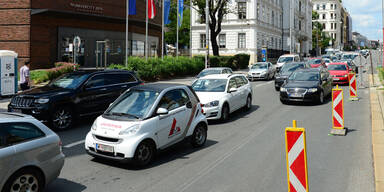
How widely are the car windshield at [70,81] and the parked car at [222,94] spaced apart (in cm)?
393

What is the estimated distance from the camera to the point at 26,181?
5.31m

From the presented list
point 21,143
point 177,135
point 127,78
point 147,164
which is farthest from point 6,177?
point 127,78

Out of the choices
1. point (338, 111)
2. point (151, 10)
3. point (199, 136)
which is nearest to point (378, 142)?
point (338, 111)

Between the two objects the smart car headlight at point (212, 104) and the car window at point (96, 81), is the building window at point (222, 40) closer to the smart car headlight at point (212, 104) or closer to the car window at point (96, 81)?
the car window at point (96, 81)

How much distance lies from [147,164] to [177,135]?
1.05 metres

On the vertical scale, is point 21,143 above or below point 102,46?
below

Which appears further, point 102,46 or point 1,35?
point 102,46

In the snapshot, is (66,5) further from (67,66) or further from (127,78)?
(127,78)

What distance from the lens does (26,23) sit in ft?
88.0

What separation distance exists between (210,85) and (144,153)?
653cm

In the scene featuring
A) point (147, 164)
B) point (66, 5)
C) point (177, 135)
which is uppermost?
point (66, 5)

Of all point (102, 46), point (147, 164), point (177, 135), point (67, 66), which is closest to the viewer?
point (147, 164)

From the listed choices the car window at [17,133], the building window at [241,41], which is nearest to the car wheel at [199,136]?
the car window at [17,133]

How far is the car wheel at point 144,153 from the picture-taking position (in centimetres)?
714
